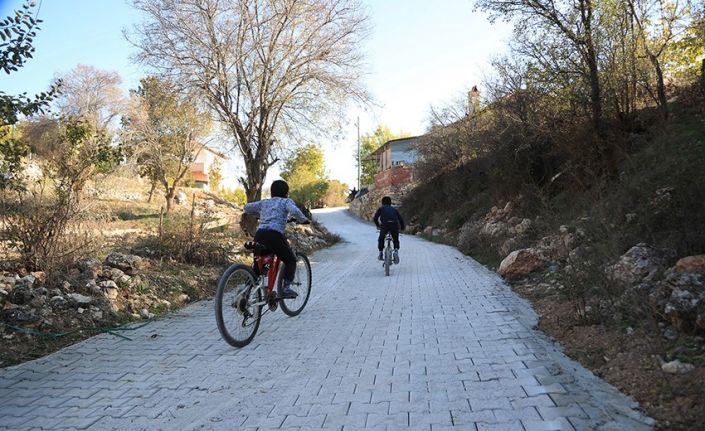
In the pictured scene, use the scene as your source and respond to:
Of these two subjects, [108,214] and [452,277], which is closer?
[108,214]

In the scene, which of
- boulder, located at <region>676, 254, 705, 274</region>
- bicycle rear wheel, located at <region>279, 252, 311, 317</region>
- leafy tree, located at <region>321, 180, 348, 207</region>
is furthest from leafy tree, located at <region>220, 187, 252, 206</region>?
boulder, located at <region>676, 254, 705, 274</region>

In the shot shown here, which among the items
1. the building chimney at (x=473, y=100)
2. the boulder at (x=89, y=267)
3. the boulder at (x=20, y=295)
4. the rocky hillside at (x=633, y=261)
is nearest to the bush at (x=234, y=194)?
the building chimney at (x=473, y=100)

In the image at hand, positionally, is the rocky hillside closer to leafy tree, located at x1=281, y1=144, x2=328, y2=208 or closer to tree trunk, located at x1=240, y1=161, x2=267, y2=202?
tree trunk, located at x1=240, y1=161, x2=267, y2=202

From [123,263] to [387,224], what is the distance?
5883mm

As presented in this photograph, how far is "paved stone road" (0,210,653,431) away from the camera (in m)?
3.54

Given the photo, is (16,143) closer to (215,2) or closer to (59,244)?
(59,244)

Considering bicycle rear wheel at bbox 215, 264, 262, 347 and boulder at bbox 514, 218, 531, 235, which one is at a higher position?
boulder at bbox 514, 218, 531, 235

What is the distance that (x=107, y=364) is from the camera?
202 inches

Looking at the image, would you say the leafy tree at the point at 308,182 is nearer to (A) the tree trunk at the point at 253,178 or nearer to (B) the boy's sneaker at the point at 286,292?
(A) the tree trunk at the point at 253,178

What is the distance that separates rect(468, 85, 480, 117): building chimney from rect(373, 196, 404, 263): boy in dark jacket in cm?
1497

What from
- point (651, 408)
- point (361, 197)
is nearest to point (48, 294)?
point (651, 408)

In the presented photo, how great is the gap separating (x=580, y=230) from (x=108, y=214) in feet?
27.2

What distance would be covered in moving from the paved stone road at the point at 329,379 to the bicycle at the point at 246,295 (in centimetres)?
24

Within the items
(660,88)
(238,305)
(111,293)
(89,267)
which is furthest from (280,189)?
(660,88)
